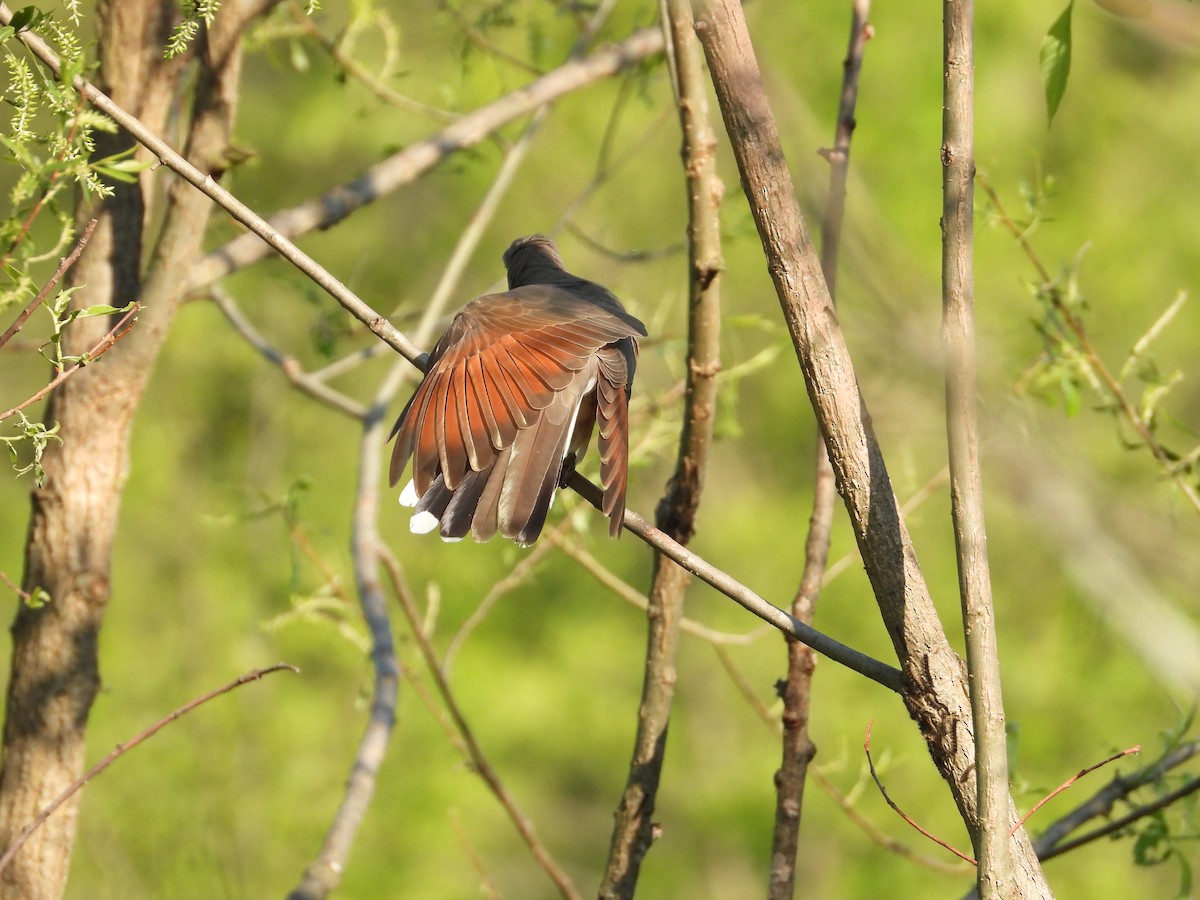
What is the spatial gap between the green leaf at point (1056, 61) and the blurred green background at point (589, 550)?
4.33 metres

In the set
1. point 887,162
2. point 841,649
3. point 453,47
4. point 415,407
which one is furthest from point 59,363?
point 887,162

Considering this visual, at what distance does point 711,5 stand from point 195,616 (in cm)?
916

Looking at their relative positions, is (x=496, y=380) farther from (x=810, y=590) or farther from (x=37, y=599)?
(x=37, y=599)

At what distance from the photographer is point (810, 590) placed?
2.55 meters

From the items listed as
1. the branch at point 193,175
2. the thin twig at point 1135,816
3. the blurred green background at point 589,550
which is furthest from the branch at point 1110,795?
the blurred green background at point 589,550

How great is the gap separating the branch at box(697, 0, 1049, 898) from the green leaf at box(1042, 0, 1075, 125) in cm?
37

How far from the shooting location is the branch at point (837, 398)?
1.76 metres

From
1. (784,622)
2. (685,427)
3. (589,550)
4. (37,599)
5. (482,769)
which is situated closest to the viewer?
(784,622)

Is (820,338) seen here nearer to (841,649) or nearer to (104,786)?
(841,649)

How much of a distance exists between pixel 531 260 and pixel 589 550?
4.56 meters

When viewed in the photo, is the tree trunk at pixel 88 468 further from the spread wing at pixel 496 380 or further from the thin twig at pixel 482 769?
the thin twig at pixel 482 769

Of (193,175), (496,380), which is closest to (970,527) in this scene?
(193,175)

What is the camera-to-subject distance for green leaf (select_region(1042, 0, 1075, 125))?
1.69m

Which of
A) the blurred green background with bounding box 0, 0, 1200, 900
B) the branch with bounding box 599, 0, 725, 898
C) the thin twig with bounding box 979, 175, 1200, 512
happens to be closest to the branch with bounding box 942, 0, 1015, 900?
the branch with bounding box 599, 0, 725, 898
